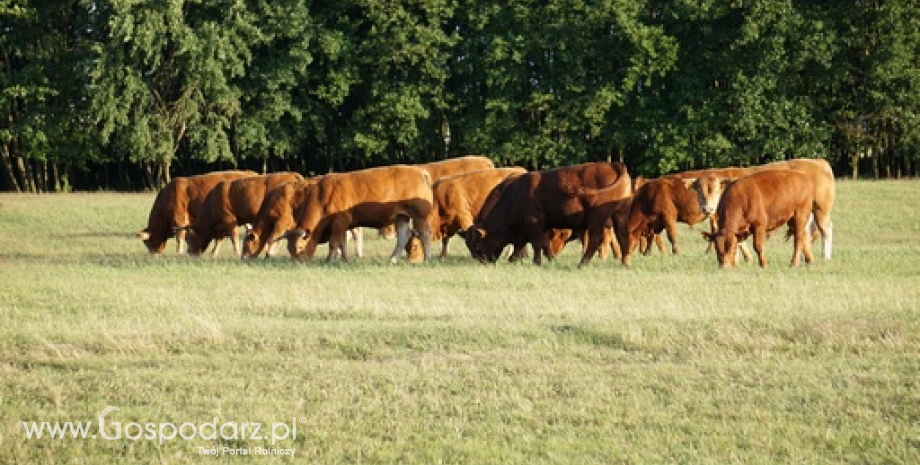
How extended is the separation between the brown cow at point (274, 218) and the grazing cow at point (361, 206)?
0.73 m

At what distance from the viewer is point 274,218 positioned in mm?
22016

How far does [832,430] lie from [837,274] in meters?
9.23

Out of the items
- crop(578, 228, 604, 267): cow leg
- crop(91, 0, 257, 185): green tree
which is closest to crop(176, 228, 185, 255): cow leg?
crop(578, 228, 604, 267): cow leg

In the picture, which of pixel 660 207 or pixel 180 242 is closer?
pixel 660 207

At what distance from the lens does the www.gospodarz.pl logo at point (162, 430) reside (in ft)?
29.6

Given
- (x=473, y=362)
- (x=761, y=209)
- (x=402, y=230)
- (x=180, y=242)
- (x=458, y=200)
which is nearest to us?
(x=473, y=362)

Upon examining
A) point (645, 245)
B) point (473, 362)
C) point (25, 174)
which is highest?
point (473, 362)

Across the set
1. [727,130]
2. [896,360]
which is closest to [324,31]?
[727,130]

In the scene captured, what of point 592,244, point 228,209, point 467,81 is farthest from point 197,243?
point 467,81

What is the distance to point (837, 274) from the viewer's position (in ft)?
58.3

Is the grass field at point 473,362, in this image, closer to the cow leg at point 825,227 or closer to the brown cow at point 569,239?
the cow leg at point 825,227

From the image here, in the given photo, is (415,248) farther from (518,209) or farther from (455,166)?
(455,166)

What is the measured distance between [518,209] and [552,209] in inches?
21.8

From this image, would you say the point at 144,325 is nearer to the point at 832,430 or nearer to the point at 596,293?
the point at 596,293
